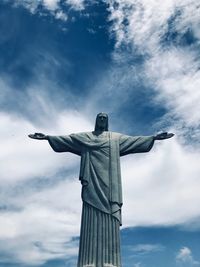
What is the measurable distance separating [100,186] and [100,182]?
0.56 feet

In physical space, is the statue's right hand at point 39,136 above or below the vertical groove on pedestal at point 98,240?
above

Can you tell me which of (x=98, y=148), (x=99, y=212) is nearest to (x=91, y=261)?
(x=99, y=212)

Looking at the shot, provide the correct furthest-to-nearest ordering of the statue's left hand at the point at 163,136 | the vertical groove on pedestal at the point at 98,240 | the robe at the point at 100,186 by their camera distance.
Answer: the statue's left hand at the point at 163,136 < the robe at the point at 100,186 < the vertical groove on pedestal at the point at 98,240

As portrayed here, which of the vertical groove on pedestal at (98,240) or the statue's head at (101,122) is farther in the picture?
the statue's head at (101,122)

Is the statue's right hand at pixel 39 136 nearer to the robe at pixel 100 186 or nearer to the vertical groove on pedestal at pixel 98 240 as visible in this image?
the robe at pixel 100 186

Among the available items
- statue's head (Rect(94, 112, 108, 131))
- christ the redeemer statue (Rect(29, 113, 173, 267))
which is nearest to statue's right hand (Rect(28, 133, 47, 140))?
christ the redeemer statue (Rect(29, 113, 173, 267))

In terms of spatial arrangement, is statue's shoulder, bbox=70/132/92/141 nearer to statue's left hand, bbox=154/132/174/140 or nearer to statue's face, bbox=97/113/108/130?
statue's face, bbox=97/113/108/130

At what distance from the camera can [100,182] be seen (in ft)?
53.3

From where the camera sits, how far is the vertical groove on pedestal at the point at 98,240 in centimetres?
1485

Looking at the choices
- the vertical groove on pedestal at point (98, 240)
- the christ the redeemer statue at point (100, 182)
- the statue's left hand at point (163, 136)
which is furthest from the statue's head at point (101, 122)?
the vertical groove on pedestal at point (98, 240)

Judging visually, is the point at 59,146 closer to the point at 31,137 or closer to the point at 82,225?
the point at 31,137

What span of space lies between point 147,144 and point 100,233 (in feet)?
13.9

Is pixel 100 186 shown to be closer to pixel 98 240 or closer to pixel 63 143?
pixel 98 240

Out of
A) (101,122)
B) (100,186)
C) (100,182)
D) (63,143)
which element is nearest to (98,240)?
(100,186)
